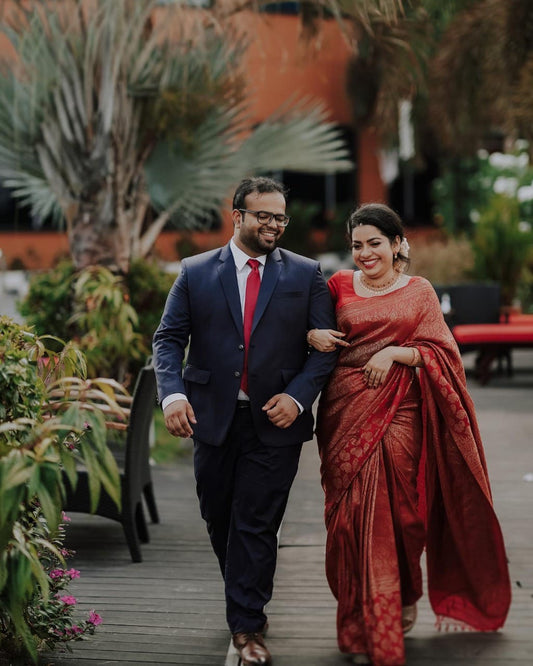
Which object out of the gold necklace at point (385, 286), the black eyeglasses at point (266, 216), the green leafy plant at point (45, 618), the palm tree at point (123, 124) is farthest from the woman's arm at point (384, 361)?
the palm tree at point (123, 124)

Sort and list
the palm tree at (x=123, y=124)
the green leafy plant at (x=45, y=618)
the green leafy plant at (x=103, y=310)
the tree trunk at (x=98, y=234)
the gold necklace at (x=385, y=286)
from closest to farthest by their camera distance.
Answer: the green leafy plant at (x=45, y=618), the gold necklace at (x=385, y=286), the green leafy plant at (x=103, y=310), the palm tree at (x=123, y=124), the tree trunk at (x=98, y=234)

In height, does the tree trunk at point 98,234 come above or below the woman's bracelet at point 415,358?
above

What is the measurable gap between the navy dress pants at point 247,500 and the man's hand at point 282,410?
15 cm

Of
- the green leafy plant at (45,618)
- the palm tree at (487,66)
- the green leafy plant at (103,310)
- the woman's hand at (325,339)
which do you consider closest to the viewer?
the green leafy plant at (45,618)

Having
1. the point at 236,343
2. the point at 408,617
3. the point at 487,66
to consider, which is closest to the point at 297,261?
the point at 236,343

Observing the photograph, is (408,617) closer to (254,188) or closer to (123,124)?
(254,188)

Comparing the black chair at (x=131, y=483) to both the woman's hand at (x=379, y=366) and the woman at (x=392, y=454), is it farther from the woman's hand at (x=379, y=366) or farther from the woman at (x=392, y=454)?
the woman's hand at (x=379, y=366)

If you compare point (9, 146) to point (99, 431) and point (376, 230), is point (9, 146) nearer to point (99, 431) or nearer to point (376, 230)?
point (376, 230)

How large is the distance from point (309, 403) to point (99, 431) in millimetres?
1212

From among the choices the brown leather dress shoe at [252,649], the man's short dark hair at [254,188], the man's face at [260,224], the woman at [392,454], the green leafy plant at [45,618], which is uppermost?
the man's short dark hair at [254,188]

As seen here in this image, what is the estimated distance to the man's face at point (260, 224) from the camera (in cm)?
411

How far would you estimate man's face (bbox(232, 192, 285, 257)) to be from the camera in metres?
4.11

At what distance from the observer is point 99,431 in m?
3.07

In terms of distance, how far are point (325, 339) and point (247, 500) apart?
0.70 m
